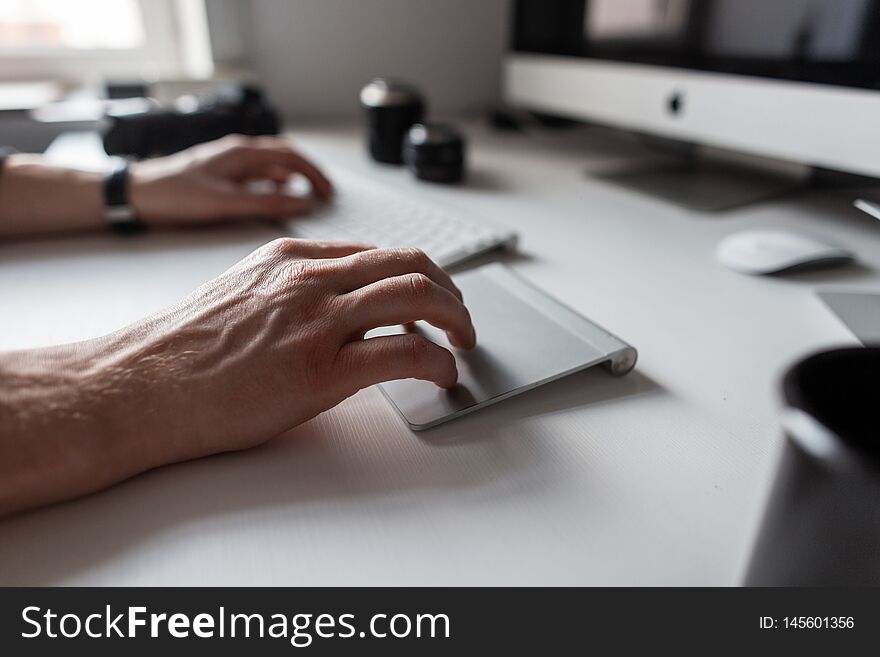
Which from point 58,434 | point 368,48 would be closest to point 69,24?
point 368,48

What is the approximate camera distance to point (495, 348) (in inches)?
16.6

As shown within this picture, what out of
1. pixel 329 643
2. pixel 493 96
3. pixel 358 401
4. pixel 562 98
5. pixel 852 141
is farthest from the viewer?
pixel 493 96

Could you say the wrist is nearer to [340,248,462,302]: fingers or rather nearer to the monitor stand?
[340,248,462,302]: fingers

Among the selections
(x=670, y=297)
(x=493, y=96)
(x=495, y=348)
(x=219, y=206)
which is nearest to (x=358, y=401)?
(x=495, y=348)

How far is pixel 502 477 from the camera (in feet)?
1.09

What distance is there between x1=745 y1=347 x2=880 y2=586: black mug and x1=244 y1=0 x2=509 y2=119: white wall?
4.15 feet

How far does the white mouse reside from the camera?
0.57m

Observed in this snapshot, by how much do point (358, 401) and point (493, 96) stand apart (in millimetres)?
1227

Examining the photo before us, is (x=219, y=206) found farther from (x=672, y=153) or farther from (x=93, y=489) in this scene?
(x=672, y=153)

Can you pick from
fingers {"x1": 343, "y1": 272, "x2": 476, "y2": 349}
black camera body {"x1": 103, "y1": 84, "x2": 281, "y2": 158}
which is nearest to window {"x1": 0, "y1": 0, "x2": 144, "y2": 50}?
black camera body {"x1": 103, "y1": 84, "x2": 281, "y2": 158}

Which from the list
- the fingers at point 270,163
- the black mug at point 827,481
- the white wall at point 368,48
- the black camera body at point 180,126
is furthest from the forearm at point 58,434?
the white wall at point 368,48

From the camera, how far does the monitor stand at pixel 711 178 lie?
791 millimetres

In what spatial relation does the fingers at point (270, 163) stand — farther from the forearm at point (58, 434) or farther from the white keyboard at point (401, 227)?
the forearm at point (58, 434)

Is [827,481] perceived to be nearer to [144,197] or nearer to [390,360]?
[390,360]
